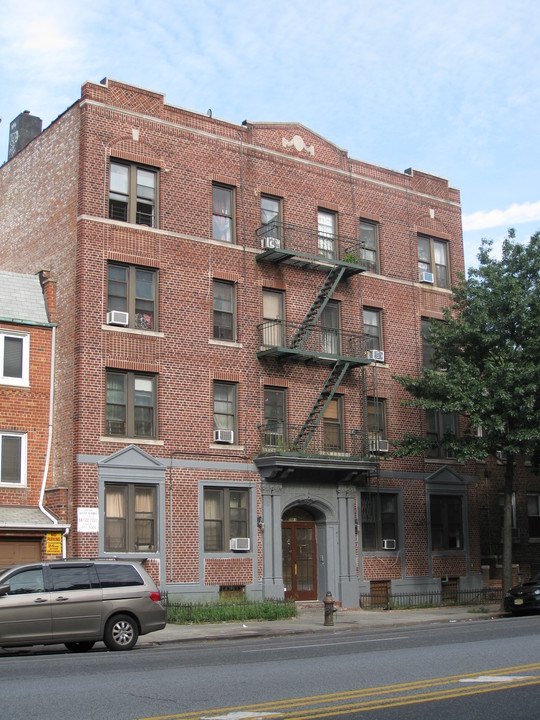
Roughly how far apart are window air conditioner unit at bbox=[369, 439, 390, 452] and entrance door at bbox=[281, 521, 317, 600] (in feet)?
10.8

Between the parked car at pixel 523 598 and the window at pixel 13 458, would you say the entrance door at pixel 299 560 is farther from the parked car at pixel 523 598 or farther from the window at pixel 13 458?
the window at pixel 13 458

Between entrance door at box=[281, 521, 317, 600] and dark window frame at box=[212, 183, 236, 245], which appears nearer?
entrance door at box=[281, 521, 317, 600]

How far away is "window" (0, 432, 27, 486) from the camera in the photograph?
25.6 m

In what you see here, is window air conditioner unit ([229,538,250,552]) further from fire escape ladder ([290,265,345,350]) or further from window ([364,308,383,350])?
window ([364,308,383,350])

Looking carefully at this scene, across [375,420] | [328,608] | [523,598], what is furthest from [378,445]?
[328,608]

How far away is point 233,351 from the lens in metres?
29.1

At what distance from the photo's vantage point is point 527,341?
93.6 ft

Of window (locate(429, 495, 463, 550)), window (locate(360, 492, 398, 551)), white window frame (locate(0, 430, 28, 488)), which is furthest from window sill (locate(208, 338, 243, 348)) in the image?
window (locate(429, 495, 463, 550))

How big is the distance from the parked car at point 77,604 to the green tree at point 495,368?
13.3 m

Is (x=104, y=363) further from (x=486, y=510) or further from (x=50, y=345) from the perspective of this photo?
(x=486, y=510)

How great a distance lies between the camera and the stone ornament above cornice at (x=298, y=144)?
3182 centimetres

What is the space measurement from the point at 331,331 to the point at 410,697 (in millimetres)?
22201

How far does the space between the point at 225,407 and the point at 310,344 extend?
3.83 metres

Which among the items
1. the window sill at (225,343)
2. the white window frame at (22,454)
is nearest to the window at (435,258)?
the window sill at (225,343)
